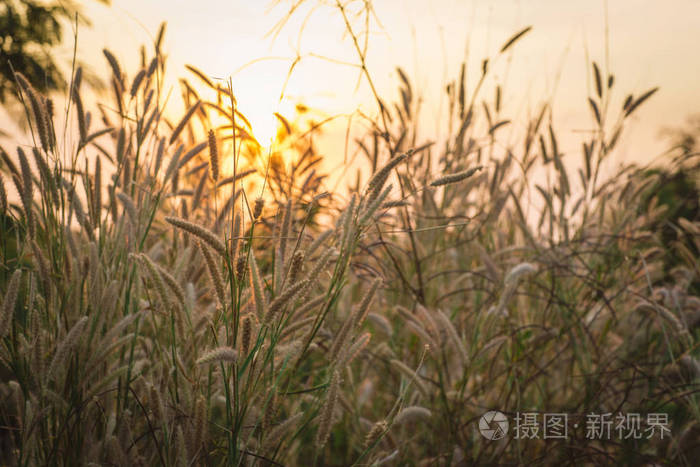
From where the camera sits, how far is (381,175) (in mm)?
868

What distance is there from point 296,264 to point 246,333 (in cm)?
13

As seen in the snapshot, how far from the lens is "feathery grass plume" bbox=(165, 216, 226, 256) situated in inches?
30.5

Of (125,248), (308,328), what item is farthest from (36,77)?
(308,328)

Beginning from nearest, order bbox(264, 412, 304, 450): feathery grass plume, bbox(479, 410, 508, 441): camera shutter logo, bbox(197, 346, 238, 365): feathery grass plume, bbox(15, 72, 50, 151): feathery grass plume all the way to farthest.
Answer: bbox(197, 346, 238, 365): feathery grass plume, bbox(264, 412, 304, 450): feathery grass plume, bbox(15, 72, 50, 151): feathery grass plume, bbox(479, 410, 508, 441): camera shutter logo

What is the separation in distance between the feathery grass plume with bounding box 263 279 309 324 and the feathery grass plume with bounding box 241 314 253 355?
29mm

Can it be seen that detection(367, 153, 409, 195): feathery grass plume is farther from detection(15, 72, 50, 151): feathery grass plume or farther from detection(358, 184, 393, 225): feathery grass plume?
detection(15, 72, 50, 151): feathery grass plume

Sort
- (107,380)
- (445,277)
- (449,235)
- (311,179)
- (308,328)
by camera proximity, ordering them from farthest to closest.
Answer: (449,235)
(445,277)
(311,179)
(308,328)
(107,380)

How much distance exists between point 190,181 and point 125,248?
110 centimetres

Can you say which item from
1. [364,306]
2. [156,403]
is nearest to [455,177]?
[364,306]

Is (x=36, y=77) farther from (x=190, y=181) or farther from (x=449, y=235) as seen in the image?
(x=449, y=235)

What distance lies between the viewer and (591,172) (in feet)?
6.54

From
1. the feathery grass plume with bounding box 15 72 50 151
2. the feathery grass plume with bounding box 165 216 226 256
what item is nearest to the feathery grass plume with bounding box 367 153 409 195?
the feathery grass plume with bounding box 165 216 226 256

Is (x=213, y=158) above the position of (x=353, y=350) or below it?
above

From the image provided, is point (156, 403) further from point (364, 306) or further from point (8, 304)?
point (364, 306)
